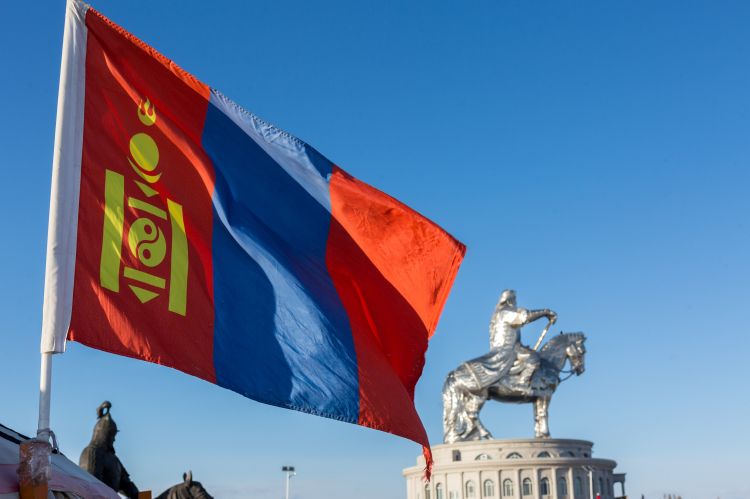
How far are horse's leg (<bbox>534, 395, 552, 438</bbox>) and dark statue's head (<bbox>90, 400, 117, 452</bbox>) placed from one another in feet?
116

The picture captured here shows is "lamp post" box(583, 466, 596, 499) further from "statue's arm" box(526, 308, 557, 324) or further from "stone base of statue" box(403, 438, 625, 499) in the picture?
"statue's arm" box(526, 308, 557, 324)

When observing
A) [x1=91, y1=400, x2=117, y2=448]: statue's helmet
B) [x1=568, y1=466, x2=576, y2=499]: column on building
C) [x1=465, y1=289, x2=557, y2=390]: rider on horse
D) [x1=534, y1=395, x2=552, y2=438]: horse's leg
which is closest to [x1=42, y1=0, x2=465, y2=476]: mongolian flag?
[x1=91, y1=400, x2=117, y2=448]: statue's helmet

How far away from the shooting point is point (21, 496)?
4.86 m

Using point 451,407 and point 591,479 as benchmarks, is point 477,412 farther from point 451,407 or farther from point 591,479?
point 591,479

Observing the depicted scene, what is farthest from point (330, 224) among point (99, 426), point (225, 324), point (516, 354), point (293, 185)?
point (516, 354)

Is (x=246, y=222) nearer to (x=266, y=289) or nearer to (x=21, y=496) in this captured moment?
(x=266, y=289)

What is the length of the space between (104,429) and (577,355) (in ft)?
119

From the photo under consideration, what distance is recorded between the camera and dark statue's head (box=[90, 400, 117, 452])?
29.8ft

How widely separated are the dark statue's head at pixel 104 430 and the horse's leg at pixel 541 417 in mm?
35305

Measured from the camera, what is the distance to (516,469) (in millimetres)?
40812

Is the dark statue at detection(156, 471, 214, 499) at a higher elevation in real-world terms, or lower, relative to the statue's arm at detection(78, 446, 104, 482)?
lower

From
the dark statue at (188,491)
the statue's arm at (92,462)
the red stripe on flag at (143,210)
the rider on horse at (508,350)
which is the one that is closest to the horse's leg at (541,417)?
the rider on horse at (508,350)

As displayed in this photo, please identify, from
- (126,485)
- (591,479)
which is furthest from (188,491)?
(591,479)

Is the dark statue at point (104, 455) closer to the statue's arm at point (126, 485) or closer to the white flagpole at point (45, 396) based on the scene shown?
the statue's arm at point (126, 485)
